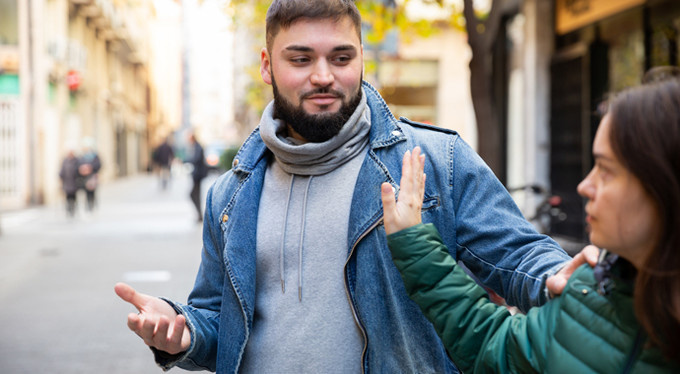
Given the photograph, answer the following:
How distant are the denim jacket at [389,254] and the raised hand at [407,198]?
0.77ft

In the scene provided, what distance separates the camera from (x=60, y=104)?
27109 mm

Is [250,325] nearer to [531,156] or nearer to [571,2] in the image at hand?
[571,2]

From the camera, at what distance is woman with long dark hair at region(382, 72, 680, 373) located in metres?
1.39

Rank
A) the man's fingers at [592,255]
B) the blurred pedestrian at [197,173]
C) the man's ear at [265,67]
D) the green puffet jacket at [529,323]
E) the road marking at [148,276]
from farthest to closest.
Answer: the blurred pedestrian at [197,173], the road marking at [148,276], the man's ear at [265,67], the man's fingers at [592,255], the green puffet jacket at [529,323]

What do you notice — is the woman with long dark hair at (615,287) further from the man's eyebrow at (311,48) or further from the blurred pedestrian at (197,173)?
the blurred pedestrian at (197,173)

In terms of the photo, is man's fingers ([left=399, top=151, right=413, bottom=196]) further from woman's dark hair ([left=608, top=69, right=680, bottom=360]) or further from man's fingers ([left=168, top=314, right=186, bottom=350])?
man's fingers ([left=168, top=314, right=186, bottom=350])

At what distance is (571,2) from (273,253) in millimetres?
10421

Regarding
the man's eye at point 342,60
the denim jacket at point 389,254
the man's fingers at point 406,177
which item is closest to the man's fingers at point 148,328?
the denim jacket at point 389,254

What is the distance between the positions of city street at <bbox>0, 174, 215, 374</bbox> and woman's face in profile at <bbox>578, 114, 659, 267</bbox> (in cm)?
513

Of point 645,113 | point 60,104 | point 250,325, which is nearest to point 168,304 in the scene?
point 250,325

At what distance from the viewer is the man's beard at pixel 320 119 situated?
2.31m

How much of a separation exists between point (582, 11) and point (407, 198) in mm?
10207

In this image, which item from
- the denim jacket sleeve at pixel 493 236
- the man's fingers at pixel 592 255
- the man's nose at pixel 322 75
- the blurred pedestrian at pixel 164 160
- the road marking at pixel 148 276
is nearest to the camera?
the man's fingers at pixel 592 255

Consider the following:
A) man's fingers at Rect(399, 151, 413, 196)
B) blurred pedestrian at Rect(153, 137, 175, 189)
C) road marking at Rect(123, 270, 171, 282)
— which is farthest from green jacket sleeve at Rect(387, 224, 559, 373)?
blurred pedestrian at Rect(153, 137, 175, 189)
